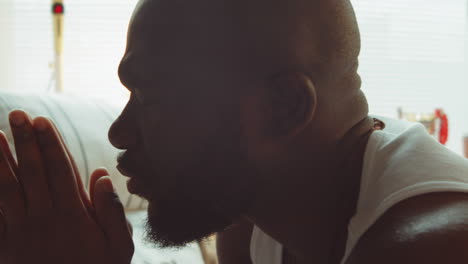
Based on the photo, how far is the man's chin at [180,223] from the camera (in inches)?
26.0

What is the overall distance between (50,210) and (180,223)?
0.23m

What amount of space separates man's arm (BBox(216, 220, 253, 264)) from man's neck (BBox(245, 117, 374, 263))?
0.27m

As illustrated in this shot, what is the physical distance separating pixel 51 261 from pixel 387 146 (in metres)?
0.55

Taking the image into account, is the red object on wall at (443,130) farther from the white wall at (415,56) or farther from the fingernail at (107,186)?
the fingernail at (107,186)

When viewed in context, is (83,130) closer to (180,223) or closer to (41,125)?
(41,125)

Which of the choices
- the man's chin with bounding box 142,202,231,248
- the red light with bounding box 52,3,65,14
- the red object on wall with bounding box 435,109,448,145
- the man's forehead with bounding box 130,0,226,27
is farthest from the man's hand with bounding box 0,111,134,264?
the red object on wall with bounding box 435,109,448,145

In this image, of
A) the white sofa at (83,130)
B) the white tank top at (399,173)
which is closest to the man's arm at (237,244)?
the white sofa at (83,130)

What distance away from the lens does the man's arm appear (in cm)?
98

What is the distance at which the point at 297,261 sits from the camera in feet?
2.63

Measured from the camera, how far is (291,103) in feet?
2.00

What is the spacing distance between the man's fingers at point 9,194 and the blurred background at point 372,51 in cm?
133

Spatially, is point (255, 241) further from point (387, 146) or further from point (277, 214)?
point (387, 146)

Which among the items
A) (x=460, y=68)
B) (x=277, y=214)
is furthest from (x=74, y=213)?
(x=460, y=68)

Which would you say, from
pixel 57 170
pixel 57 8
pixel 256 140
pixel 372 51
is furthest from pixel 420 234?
pixel 372 51
